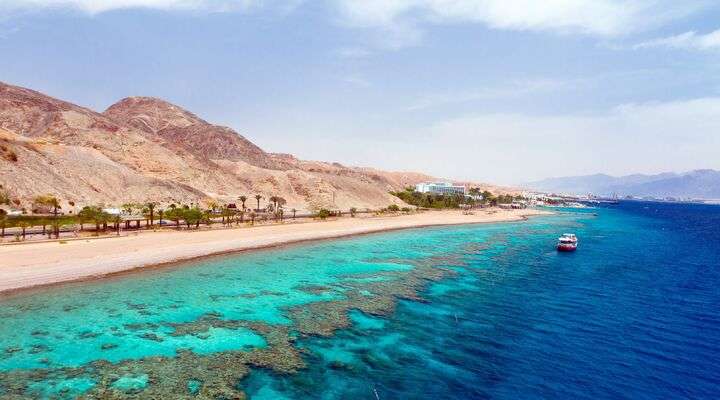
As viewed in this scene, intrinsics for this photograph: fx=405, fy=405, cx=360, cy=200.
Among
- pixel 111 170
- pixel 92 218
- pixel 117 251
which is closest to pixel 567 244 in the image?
pixel 117 251

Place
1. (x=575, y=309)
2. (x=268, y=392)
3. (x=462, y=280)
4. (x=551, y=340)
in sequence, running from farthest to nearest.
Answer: (x=462, y=280), (x=575, y=309), (x=551, y=340), (x=268, y=392)

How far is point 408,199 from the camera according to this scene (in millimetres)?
188750

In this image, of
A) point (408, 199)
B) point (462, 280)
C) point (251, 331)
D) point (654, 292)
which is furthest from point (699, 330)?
point (408, 199)

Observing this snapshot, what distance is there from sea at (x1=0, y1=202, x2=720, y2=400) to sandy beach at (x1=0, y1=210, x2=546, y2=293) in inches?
101

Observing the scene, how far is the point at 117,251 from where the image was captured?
157 ft

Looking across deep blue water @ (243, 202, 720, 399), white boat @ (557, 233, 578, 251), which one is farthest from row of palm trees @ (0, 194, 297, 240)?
white boat @ (557, 233, 578, 251)

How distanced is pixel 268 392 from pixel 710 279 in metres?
57.7

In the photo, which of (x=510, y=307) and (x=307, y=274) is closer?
(x=510, y=307)

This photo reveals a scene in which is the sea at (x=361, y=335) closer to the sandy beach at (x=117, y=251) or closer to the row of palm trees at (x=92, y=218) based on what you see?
the sandy beach at (x=117, y=251)

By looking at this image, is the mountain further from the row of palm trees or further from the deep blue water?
the deep blue water

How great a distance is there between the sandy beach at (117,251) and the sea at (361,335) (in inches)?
101

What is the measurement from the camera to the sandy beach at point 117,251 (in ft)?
122

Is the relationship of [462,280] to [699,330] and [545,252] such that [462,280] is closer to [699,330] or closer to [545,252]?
[699,330]

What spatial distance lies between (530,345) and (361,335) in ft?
36.7
